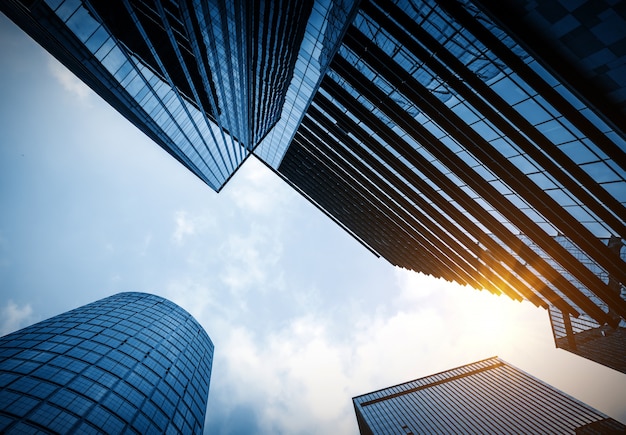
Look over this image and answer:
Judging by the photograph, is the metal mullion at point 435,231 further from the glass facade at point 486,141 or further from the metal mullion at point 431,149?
the metal mullion at point 431,149

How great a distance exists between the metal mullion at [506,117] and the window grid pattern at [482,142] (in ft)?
0.18

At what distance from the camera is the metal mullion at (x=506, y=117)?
15.6m

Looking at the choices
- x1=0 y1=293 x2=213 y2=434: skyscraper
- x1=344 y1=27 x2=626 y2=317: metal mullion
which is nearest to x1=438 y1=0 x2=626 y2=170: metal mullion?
x1=344 y1=27 x2=626 y2=317: metal mullion

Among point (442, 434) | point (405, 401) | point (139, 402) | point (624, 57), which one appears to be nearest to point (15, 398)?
point (139, 402)

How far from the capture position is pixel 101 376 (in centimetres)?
2400

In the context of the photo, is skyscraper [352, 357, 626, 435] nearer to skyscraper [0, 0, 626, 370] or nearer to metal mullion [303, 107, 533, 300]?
skyscraper [0, 0, 626, 370]

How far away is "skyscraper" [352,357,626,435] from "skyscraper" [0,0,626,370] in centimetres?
3914

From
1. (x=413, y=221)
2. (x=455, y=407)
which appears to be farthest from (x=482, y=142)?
(x=455, y=407)

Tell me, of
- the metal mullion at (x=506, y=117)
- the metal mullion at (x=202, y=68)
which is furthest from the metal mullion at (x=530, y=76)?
the metal mullion at (x=202, y=68)

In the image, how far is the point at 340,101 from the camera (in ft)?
89.0

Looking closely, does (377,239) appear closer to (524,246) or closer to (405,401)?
(524,246)

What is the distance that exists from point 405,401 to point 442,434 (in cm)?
1349

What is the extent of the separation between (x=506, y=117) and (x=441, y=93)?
3.97 metres

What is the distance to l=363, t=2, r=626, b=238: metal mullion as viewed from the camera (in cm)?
1564
